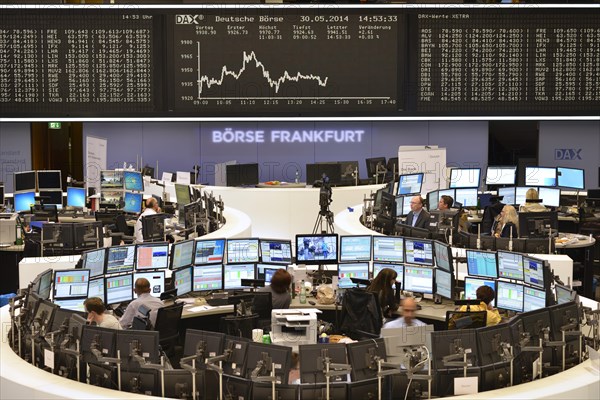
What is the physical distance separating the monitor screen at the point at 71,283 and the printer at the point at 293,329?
2.00 meters

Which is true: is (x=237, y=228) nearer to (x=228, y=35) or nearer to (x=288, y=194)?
(x=288, y=194)

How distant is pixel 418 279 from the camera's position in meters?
9.74

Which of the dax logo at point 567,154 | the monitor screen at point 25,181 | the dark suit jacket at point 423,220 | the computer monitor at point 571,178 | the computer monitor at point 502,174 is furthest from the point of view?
the dax logo at point 567,154

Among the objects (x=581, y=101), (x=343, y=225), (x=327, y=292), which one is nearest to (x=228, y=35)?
(x=343, y=225)

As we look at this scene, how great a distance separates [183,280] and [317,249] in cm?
129

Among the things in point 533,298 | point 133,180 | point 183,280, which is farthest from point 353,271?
point 133,180

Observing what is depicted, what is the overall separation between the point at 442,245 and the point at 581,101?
22.2 ft

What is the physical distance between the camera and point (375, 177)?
1614 centimetres

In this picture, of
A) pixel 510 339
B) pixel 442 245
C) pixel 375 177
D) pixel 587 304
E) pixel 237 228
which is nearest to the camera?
pixel 510 339

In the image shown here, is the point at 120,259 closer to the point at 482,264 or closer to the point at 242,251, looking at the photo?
the point at 242,251

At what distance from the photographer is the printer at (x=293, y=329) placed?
7.75 m

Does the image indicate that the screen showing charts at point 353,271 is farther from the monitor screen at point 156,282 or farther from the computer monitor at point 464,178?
the computer monitor at point 464,178

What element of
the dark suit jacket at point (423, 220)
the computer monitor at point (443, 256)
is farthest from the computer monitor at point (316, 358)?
the dark suit jacket at point (423, 220)

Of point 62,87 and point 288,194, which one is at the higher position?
point 62,87
